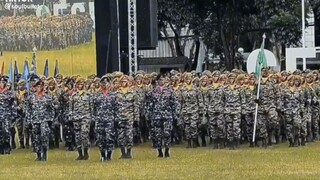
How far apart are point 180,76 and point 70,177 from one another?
6.39 meters

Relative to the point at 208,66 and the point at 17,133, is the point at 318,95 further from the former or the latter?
the point at 208,66

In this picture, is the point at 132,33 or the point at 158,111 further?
the point at 132,33

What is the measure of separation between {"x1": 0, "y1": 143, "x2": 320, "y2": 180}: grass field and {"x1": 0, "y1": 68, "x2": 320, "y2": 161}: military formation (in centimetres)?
43

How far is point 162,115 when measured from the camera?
18047 mm

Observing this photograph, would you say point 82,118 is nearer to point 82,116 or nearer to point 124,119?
point 82,116

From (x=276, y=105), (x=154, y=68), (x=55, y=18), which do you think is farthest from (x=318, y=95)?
(x=154, y=68)

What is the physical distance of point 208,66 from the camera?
4675 cm

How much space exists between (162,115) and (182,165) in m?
1.91

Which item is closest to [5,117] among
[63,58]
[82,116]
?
[82,116]

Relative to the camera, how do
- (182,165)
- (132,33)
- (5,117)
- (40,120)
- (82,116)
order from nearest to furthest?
(182,165), (40,120), (82,116), (5,117), (132,33)

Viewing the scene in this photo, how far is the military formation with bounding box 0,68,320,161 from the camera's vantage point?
1784 centimetres

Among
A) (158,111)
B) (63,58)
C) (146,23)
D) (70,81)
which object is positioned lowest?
(158,111)

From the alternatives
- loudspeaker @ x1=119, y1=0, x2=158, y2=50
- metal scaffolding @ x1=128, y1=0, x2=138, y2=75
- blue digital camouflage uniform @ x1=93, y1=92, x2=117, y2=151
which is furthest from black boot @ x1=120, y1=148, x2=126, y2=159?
loudspeaker @ x1=119, y1=0, x2=158, y2=50

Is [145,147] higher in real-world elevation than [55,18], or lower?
lower
